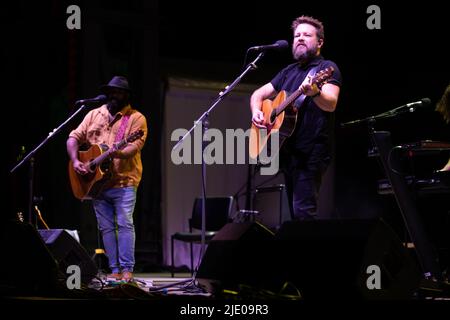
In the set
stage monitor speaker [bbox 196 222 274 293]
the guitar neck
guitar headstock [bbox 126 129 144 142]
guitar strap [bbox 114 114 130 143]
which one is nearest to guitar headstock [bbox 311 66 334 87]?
the guitar neck

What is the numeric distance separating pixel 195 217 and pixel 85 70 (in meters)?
2.40

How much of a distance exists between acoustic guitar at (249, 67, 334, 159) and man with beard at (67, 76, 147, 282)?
1.44 meters

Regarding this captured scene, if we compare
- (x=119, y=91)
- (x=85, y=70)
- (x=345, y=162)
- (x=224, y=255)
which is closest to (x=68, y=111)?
(x=85, y=70)

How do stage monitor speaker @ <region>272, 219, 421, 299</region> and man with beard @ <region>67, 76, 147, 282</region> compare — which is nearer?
stage monitor speaker @ <region>272, 219, 421, 299</region>

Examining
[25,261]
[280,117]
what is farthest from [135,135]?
[25,261]

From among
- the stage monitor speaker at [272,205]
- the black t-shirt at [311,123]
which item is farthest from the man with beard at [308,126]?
the stage monitor speaker at [272,205]

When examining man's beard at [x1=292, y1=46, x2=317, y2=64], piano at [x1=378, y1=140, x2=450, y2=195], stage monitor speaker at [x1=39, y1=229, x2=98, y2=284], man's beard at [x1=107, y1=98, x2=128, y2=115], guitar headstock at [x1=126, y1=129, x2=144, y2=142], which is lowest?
stage monitor speaker at [x1=39, y1=229, x2=98, y2=284]

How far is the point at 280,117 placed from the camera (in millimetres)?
4559

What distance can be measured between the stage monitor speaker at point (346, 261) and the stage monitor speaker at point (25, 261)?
4.17 feet

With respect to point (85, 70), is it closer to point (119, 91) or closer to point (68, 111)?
point (68, 111)

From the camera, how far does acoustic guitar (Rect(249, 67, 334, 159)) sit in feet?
14.0

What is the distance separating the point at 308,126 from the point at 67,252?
7.25ft

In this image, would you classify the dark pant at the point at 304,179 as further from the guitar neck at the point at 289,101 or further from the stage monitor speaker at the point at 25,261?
the stage monitor speaker at the point at 25,261

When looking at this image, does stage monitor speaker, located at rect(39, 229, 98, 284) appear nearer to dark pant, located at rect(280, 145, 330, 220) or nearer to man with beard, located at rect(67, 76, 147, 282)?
man with beard, located at rect(67, 76, 147, 282)
